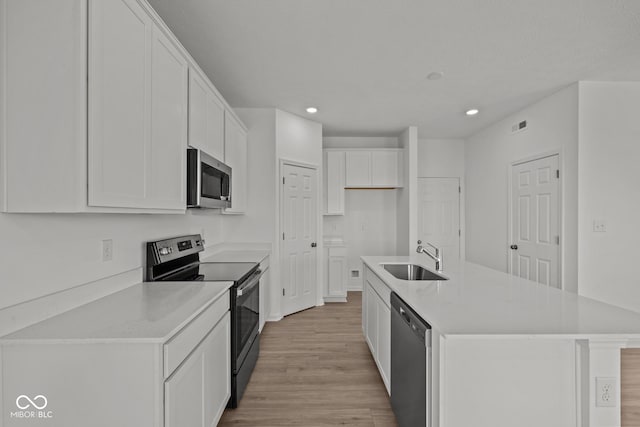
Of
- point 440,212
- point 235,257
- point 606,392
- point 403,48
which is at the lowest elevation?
point 606,392

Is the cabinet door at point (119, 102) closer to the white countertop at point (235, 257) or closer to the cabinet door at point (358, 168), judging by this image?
the white countertop at point (235, 257)

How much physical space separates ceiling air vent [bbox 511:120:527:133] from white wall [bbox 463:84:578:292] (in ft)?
0.16

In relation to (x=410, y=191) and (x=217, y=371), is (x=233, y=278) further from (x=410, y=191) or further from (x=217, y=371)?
(x=410, y=191)

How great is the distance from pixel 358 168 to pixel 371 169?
207mm

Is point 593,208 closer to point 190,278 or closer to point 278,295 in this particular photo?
point 278,295

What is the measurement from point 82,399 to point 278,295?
9.57 feet

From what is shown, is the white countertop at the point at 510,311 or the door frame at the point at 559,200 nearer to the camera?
the white countertop at the point at 510,311

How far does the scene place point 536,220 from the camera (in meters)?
3.84

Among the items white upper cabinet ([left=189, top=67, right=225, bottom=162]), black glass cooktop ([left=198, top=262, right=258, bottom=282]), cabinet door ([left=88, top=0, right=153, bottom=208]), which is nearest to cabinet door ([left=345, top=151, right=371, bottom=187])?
white upper cabinet ([left=189, top=67, right=225, bottom=162])

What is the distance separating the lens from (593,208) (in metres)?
3.21

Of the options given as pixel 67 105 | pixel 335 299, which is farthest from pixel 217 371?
pixel 335 299

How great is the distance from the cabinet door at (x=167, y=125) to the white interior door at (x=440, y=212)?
14.5ft

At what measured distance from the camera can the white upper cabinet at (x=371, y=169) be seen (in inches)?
202

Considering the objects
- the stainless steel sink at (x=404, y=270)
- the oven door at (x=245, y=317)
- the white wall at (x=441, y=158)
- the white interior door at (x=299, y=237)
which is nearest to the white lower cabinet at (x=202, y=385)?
the oven door at (x=245, y=317)
